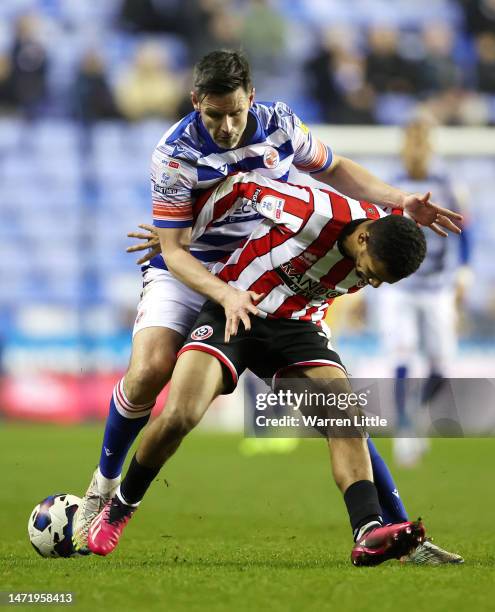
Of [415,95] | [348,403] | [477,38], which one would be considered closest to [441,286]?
[348,403]

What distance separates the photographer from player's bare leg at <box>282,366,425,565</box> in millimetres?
4160

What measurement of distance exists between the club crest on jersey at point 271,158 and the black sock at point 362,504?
1389 mm

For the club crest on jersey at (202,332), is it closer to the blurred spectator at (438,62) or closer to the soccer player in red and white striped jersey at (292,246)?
the soccer player in red and white striped jersey at (292,246)

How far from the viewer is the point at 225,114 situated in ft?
15.1

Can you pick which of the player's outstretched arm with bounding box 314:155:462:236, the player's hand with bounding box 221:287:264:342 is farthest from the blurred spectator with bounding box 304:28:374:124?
the player's hand with bounding box 221:287:264:342

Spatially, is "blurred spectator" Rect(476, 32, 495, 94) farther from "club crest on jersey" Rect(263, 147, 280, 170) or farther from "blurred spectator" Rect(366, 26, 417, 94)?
"club crest on jersey" Rect(263, 147, 280, 170)

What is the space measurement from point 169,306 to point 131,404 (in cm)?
45

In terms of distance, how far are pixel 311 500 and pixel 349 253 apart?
3028 mm

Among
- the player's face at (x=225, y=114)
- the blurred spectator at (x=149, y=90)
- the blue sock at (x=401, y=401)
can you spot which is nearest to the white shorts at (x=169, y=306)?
the player's face at (x=225, y=114)

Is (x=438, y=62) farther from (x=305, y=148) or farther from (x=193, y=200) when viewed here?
(x=193, y=200)

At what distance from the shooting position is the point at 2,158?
59.5ft

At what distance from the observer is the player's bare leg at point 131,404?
16.0 ft

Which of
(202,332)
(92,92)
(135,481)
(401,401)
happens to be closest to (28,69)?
(92,92)

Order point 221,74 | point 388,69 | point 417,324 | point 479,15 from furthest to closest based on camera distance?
point 479,15 < point 388,69 < point 417,324 < point 221,74
